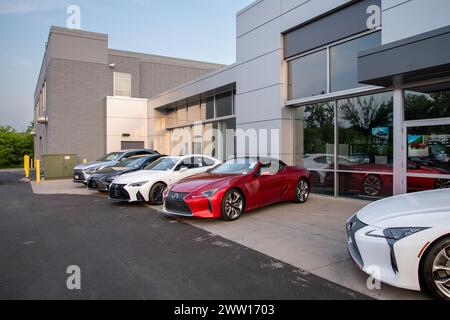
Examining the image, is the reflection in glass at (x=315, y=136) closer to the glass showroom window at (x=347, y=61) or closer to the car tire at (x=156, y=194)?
the glass showroom window at (x=347, y=61)

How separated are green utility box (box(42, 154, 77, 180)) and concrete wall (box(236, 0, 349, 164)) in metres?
10.2

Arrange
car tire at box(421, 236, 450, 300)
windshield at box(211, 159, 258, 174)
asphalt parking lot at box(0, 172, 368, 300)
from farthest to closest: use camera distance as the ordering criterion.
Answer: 1. windshield at box(211, 159, 258, 174)
2. asphalt parking lot at box(0, 172, 368, 300)
3. car tire at box(421, 236, 450, 300)

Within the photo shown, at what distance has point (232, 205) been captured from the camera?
7.01 m

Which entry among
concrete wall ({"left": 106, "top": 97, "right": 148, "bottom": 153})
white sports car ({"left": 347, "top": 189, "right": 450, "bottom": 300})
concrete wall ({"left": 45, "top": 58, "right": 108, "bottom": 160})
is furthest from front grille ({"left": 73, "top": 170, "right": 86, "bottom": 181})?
white sports car ({"left": 347, "top": 189, "right": 450, "bottom": 300})

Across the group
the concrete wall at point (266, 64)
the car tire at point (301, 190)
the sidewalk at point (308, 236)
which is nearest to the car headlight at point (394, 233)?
the sidewalk at point (308, 236)

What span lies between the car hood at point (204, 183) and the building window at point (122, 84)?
1882cm

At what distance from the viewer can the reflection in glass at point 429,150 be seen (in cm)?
712

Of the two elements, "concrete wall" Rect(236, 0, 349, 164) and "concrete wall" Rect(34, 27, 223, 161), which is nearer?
"concrete wall" Rect(236, 0, 349, 164)

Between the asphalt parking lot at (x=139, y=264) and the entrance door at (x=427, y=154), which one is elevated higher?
the entrance door at (x=427, y=154)

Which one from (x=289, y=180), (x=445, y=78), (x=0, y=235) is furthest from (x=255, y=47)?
(x=0, y=235)

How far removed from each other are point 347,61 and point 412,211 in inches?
269

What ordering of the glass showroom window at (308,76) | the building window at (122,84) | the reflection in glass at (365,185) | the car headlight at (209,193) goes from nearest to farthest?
the car headlight at (209,193)
the reflection in glass at (365,185)
the glass showroom window at (308,76)
the building window at (122,84)

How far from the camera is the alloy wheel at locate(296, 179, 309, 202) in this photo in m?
8.89

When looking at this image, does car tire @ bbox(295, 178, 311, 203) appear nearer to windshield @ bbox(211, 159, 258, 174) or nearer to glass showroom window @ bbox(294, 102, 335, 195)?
glass showroom window @ bbox(294, 102, 335, 195)
